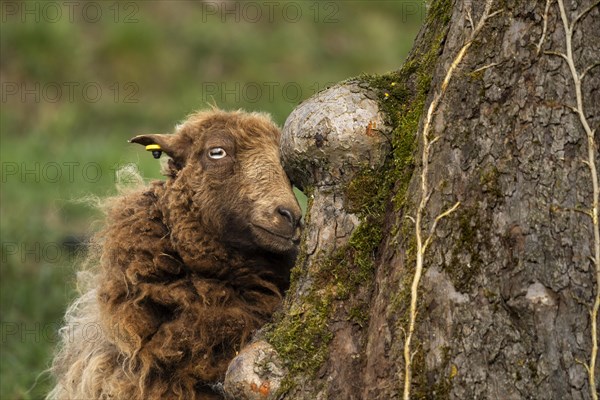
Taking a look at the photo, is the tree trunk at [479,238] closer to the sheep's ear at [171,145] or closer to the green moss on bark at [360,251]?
the green moss on bark at [360,251]

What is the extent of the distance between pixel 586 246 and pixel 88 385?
277 centimetres

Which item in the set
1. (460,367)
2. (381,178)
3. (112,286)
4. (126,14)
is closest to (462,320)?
(460,367)

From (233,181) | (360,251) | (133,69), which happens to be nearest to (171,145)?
(233,181)

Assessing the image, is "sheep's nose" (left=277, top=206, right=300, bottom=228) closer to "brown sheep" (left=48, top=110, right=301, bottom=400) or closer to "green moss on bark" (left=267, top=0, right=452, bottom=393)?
"brown sheep" (left=48, top=110, right=301, bottom=400)

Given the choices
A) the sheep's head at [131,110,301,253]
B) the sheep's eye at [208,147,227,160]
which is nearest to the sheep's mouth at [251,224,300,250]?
the sheep's head at [131,110,301,253]

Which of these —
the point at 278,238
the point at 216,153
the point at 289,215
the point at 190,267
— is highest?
the point at 216,153

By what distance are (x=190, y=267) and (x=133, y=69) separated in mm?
11474

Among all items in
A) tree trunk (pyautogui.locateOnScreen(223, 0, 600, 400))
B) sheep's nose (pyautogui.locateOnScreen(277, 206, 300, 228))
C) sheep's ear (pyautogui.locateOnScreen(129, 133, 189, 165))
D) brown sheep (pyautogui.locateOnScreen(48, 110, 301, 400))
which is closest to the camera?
tree trunk (pyautogui.locateOnScreen(223, 0, 600, 400))

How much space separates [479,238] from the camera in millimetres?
3760

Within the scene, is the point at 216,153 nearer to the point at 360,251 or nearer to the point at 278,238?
the point at 278,238

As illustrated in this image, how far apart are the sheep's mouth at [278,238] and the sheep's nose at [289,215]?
7cm

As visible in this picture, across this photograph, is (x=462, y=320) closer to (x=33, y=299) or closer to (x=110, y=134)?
(x=33, y=299)

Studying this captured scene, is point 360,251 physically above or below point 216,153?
below

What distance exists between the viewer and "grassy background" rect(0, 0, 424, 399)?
12977 millimetres
